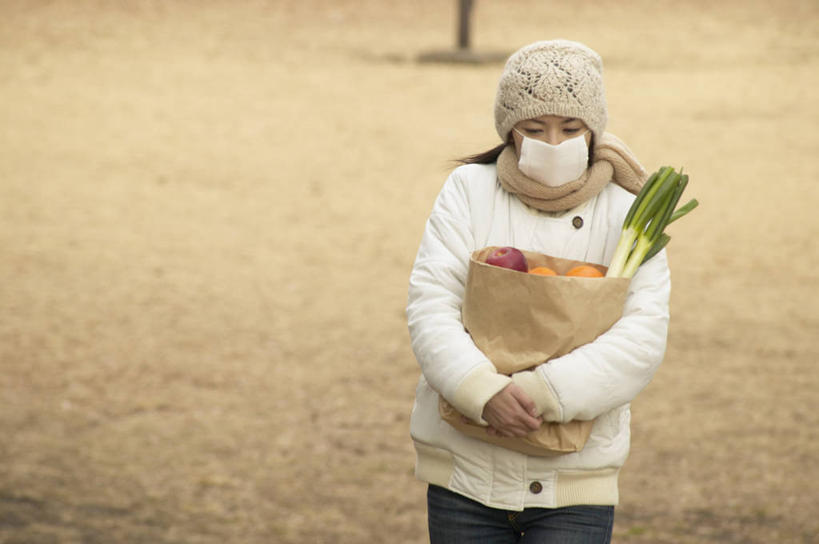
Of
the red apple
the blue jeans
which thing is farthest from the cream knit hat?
the blue jeans

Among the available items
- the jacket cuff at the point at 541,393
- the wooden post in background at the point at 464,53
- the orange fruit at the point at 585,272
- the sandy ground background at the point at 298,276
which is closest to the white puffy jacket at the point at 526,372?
the jacket cuff at the point at 541,393

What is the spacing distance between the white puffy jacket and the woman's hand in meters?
0.02

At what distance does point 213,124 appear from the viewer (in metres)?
11.9

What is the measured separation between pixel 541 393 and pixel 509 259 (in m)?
0.28

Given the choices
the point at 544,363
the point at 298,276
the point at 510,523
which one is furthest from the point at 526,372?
the point at 298,276

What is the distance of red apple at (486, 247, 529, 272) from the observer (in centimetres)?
222

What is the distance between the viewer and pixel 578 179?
2379 millimetres

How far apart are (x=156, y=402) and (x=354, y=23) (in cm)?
1363

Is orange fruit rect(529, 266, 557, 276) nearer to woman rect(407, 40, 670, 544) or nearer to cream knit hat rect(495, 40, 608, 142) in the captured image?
woman rect(407, 40, 670, 544)

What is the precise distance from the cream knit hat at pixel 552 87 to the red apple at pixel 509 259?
310mm

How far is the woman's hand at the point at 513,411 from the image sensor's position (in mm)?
2178

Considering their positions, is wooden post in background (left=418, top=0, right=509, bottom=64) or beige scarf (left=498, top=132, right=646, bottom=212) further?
wooden post in background (left=418, top=0, right=509, bottom=64)

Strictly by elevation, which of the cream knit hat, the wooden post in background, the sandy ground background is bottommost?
the sandy ground background

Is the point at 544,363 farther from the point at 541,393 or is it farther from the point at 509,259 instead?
the point at 509,259
